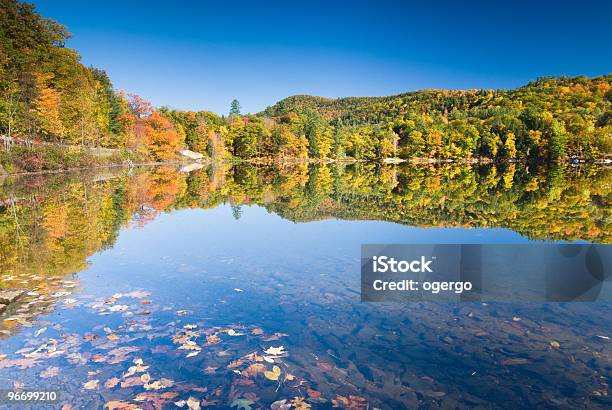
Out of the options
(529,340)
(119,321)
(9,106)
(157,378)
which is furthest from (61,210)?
(9,106)

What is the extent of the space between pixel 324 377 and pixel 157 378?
1996 millimetres

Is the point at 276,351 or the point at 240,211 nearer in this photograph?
the point at 276,351

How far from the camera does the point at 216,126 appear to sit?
347 feet

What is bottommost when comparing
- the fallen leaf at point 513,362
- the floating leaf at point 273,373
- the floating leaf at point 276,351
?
the fallen leaf at point 513,362

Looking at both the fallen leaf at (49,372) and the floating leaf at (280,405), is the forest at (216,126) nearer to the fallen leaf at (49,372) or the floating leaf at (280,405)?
the fallen leaf at (49,372)

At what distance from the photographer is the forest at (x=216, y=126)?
152ft

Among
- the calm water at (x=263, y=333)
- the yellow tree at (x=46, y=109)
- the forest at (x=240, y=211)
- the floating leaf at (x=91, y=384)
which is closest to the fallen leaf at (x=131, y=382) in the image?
the calm water at (x=263, y=333)

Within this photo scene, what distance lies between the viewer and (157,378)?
17.2ft

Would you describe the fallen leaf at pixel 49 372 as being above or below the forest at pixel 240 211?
below

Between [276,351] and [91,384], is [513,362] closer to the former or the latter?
[276,351]

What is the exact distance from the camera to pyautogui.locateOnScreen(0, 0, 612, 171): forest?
46281 millimetres

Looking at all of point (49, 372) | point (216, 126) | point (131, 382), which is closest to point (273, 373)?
point (131, 382)

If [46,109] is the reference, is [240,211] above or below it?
below

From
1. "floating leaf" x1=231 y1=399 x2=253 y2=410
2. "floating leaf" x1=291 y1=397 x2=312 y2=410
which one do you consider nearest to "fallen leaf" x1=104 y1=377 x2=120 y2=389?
"floating leaf" x1=231 y1=399 x2=253 y2=410
